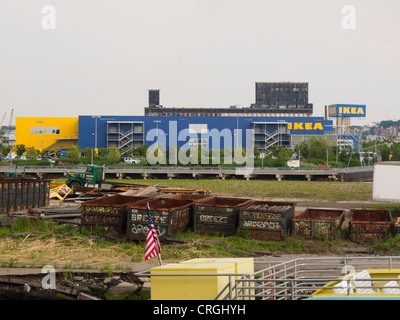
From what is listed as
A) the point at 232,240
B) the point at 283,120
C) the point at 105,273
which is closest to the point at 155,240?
the point at 105,273

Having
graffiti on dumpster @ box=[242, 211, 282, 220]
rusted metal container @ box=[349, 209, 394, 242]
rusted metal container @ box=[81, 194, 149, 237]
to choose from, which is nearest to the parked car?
rusted metal container @ box=[81, 194, 149, 237]

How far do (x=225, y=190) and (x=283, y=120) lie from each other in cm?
8260

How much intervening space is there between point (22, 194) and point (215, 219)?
500 inches

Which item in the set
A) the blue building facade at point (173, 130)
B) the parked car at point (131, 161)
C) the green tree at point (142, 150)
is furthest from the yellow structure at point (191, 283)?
the blue building facade at point (173, 130)

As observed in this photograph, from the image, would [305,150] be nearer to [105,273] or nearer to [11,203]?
[11,203]

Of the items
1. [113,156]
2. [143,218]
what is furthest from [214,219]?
[113,156]

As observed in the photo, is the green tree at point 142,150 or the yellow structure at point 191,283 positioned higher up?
the green tree at point 142,150

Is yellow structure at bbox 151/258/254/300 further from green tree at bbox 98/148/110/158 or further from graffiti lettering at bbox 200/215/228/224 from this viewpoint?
green tree at bbox 98/148/110/158

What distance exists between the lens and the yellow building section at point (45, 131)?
132 meters

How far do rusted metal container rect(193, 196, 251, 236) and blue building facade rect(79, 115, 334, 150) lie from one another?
97569mm

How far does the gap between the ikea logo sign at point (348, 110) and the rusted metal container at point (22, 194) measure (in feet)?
424

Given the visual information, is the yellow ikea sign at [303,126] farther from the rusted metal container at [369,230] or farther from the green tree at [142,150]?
the rusted metal container at [369,230]

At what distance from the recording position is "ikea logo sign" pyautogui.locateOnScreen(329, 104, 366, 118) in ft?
510

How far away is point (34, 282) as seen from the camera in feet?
60.5
